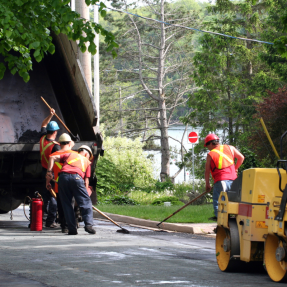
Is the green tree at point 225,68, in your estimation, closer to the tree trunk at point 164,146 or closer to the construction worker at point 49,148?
the tree trunk at point 164,146

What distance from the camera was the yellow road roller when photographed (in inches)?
195

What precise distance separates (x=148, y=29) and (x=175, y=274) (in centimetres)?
3468

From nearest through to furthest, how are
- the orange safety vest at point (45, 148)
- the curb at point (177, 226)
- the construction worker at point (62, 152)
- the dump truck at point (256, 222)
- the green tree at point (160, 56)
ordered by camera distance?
the dump truck at point (256, 222) < the construction worker at point (62, 152) < the orange safety vest at point (45, 148) < the curb at point (177, 226) < the green tree at point (160, 56)

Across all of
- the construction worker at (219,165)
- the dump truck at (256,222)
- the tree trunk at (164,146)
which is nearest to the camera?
the dump truck at (256,222)

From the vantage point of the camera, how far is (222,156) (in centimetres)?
A: 862

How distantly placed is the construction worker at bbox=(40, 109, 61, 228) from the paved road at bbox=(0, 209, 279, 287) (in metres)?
0.76

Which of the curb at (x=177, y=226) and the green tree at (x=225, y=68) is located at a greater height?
the green tree at (x=225, y=68)

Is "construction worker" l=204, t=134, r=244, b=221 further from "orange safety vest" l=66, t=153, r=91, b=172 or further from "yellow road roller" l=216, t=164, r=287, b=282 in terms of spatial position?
"yellow road roller" l=216, t=164, r=287, b=282

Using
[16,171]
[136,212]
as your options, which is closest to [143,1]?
[136,212]

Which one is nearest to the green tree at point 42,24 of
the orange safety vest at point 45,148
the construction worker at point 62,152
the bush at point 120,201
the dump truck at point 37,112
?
the construction worker at point 62,152

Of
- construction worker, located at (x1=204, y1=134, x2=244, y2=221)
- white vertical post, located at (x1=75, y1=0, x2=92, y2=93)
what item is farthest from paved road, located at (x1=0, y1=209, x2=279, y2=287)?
white vertical post, located at (x1=75, y1=0, x2=92, y2=93)

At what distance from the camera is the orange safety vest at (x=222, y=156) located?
8562mm

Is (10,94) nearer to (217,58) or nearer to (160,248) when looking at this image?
(160,248)

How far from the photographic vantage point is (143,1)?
35.3 m
